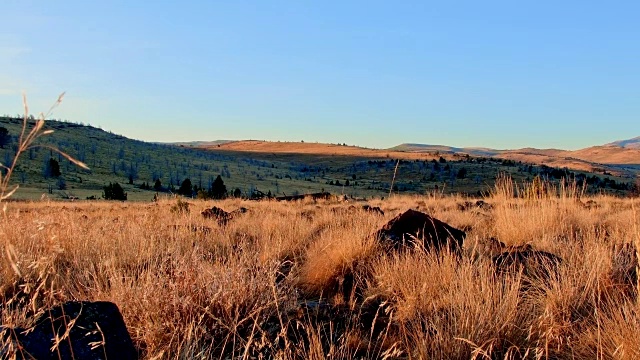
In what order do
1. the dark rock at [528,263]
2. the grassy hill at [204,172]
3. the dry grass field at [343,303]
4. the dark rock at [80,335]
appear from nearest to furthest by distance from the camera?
1. the dark rock at [80,335]
2. the dry grass field at [343,303]
3. the dark rock at [528,263]
4. the grassy hill at [204,172]

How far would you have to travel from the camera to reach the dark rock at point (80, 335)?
7.43 ft

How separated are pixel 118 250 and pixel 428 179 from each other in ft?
171

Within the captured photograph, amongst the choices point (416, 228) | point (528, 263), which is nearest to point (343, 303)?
point (528, 263)

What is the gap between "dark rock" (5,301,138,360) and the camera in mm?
2266

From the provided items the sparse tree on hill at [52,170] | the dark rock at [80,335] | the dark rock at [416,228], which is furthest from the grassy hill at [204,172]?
the dark rock at [80,335]

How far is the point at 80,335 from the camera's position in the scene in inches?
96.5

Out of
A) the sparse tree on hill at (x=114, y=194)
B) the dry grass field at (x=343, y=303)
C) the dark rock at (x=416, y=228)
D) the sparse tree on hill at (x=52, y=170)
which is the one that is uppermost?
the dark rock at (x=416, y=228)

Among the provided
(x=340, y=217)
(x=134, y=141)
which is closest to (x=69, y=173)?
(x=134, y=141)

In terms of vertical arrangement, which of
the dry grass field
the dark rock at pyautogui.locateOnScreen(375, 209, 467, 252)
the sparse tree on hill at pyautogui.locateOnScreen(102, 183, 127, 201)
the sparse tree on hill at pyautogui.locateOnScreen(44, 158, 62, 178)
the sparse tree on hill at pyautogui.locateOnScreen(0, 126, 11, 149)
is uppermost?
the sparse tree on hill at pyautogui.locateOnScreen(0, 126, 11, 149)

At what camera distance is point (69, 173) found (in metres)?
45.3

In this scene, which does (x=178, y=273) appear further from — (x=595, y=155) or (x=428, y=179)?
(x=595, y=155)

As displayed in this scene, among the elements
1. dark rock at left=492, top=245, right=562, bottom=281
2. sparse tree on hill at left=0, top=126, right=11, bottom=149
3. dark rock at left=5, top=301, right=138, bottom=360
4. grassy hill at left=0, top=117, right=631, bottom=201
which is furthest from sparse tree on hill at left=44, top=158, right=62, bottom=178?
dark rock at left=5, top=301, right=138, bottom=360

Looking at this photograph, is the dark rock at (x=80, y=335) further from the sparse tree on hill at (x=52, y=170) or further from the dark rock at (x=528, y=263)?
the sparse tree on hill at (x=52, y=170)

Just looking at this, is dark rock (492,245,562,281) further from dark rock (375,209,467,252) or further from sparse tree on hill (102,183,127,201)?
sparse tree on hill (102,183,127,201)
